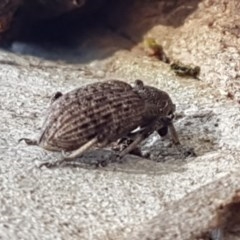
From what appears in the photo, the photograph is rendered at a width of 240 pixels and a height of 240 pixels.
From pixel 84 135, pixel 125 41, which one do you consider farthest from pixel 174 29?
pixel 84 135

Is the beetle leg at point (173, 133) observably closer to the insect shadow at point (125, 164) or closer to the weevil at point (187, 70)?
the insect shadow at point (125, 164)

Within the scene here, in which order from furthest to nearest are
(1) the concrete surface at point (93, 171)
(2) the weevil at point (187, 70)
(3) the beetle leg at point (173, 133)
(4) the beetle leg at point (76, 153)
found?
(2) the weevil at point (187, 70)
(3) the beetle leg at point (173, 133)
(4) the beetle leg at point (76, 153)
(1) the concrete surface at point (93, 171)

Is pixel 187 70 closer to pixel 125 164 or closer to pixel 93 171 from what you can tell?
pixel 125 164

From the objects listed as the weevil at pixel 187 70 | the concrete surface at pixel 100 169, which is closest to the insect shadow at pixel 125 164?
the concrete surface at pixel 100 169

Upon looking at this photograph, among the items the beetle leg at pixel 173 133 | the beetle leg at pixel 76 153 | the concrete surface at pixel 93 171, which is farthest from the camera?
the beetle leg at pixel 173 133

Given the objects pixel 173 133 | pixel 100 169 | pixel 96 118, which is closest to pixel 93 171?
pixel 100 169

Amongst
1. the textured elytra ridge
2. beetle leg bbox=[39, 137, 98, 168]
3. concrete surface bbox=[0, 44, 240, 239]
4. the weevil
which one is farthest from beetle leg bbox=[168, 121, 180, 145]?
the weevil

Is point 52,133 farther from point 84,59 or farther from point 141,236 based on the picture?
point 84,59

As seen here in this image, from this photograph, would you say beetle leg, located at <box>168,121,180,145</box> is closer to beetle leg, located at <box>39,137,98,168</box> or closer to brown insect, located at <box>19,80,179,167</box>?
brown insect, located at <box>19,80,179,167</box>

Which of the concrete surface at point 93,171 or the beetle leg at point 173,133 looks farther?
the beetle leg at point 173,133
